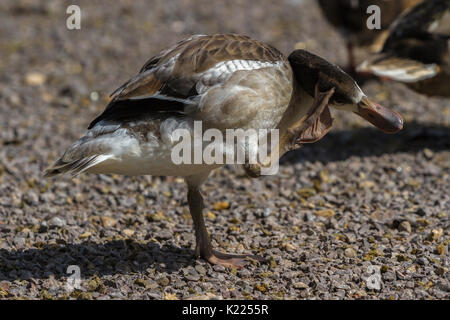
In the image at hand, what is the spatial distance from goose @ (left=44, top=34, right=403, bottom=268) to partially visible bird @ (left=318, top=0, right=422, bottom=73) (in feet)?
15.1

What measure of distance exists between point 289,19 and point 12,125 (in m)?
5.49

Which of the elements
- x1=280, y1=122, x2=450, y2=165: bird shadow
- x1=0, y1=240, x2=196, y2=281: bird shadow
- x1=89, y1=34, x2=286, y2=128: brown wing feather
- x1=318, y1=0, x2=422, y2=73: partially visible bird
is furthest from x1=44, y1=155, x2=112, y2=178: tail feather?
x1=318, y1=0, x2=422, y2=73: partially visible bird

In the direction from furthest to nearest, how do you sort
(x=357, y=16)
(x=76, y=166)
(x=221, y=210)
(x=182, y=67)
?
1. (x=357, y=16)
2. (x=221, y=210)
3. (x=182, y=67)
4. (x=76, y=166)

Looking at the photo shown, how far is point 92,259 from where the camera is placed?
4859 mm

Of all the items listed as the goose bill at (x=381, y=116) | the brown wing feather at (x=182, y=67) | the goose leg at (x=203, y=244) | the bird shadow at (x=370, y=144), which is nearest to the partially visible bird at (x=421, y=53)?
the bird shadow at (x=370, y=144)

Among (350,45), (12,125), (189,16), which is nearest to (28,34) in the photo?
(189,16)

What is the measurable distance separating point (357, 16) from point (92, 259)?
5.67m

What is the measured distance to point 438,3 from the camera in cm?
750

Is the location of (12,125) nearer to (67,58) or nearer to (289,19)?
(67,58)

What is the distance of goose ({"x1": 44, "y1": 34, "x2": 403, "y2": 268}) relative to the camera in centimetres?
425

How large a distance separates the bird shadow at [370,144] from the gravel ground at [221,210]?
2 cm

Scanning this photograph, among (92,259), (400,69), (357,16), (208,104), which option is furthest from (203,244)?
(357,16)

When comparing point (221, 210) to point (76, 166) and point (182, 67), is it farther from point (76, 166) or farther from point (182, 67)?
point (76, 166)
